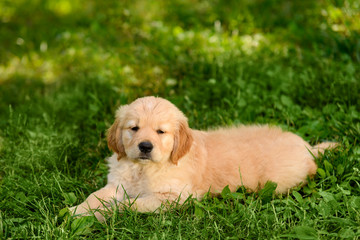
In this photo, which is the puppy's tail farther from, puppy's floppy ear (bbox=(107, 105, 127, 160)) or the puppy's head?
puppy's floppy ear (bbox=(107, 105, 127, 160))

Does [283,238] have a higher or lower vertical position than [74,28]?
lower

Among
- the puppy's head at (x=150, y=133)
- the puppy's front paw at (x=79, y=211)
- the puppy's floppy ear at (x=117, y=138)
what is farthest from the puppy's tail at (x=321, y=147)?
the puppy's front paw at (x=79, y=211)

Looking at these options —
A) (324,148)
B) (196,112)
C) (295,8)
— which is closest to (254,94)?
(196,112)

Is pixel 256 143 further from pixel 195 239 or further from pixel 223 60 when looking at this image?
pixel 223 60

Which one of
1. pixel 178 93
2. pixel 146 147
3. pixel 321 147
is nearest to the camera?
pixel 146 147

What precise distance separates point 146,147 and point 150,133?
0.11m

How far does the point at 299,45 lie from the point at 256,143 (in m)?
2.83

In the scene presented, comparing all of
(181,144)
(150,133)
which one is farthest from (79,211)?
(181,144)

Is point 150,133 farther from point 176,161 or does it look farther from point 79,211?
point 79,211

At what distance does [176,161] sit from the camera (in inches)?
124

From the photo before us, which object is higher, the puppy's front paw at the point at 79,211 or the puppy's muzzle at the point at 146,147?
the puppy's muzzle at the point at 146,147

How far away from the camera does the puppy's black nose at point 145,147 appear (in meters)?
2.96

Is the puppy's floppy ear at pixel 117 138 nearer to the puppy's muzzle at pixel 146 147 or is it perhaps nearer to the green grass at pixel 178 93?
the puppy's muzzle at pixel 146 147

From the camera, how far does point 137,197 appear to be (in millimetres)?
3045
